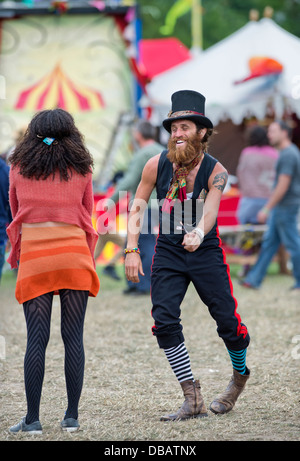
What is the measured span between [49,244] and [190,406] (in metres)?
1.24

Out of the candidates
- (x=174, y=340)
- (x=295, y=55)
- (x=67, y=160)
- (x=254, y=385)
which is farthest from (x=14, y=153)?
(x=295, y=55)

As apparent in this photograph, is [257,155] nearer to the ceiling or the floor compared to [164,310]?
nearer to the ceiling

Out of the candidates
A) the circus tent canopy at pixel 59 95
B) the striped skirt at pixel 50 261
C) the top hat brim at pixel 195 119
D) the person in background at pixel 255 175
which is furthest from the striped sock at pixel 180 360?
the circus tent canopy at pixel 59 95

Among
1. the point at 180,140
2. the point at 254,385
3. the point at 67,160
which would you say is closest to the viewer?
the point at 67,160

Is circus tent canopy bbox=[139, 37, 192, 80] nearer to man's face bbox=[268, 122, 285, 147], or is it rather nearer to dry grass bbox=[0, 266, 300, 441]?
man's face bbox=[268, 122, 285, 147]

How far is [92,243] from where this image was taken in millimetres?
4293

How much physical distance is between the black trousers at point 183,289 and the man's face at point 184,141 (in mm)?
496

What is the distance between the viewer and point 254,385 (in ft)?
17.2

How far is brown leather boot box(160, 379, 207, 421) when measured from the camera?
14.3 ft

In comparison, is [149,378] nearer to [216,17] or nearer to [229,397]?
[229,397]

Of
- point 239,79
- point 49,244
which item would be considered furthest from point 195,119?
point 239,79

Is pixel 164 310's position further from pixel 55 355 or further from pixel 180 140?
pixel 55 355

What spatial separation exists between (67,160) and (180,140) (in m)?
0.70

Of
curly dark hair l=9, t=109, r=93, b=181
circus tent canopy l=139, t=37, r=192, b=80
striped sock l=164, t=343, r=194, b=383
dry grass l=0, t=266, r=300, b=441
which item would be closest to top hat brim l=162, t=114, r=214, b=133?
curly dark hair l=9, t=109, r=93, b=181
